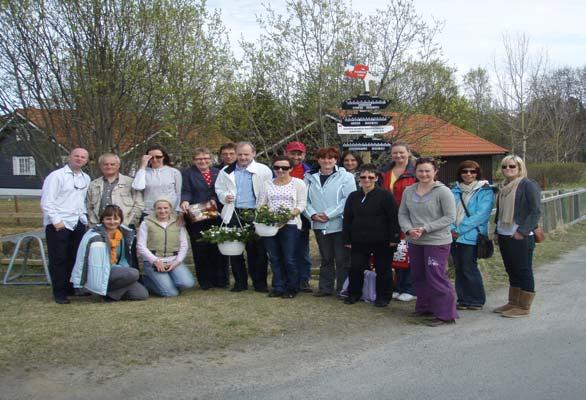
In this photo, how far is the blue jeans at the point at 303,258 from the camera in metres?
8.06

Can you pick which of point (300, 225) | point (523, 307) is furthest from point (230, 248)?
point (523, 307)

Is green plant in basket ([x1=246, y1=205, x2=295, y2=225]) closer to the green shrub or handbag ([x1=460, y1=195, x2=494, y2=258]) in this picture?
handbag ([x1=460, y1=195, x2=494, y2=258])

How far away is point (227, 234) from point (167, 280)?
974mm

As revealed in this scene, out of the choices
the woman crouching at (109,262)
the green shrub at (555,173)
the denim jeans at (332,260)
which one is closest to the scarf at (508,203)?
the denim jeans at (332,260)

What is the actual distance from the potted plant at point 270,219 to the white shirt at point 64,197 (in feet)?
6.89

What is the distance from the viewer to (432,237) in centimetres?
657

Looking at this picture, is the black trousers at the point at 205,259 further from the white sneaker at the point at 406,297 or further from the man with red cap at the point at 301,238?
the white sneaker at the point at 406,297

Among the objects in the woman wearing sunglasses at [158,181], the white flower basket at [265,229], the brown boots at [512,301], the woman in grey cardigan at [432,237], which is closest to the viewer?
the woman in grey cardigan at [432,237]

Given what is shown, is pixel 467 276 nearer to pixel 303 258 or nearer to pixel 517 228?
pixel 517 228

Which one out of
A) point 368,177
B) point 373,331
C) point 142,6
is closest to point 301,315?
point 373,331

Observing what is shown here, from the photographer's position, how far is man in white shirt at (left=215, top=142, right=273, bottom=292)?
7.89 meters

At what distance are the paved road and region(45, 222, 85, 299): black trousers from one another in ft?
8.42

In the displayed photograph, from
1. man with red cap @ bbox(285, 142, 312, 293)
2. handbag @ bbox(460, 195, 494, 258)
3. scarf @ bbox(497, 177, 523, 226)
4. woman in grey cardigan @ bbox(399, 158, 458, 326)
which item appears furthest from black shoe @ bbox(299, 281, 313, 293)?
scarf @ bbox(497, 177, 523, 226)

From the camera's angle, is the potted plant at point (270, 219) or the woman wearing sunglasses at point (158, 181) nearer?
the potted plant at point (270, 219)
